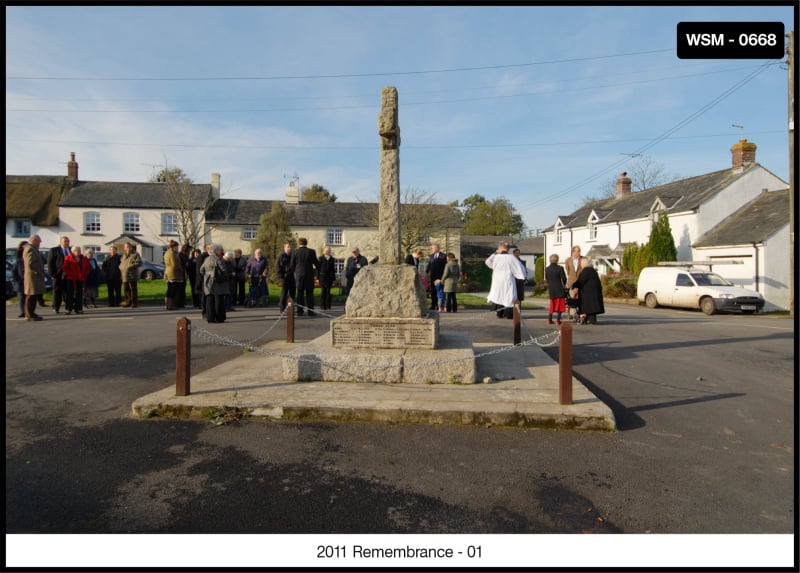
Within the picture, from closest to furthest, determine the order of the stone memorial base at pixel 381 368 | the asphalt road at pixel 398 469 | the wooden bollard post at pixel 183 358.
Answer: the asphalt road at pixel 398 469 < the wooden bollard post at pixel 183 358 < the stone memorial base at pixel 381 368

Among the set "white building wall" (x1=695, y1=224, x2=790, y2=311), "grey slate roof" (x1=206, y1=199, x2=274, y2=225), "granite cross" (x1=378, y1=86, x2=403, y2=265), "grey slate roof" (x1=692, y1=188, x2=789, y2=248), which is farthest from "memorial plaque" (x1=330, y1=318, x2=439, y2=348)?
"grey slate roof" (x1=206, y1=199, x2=274, y2=225)

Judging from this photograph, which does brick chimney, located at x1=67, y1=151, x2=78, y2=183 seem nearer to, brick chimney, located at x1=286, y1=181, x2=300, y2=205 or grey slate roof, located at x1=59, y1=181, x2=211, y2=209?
grey slate roof, located at x1=59, y1=181, x2=211, y2=209

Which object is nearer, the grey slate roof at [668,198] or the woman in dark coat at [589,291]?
the woman in dark coat at [589,291]

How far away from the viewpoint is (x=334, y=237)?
42875mm

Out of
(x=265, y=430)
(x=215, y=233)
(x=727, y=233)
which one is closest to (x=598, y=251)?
(x=727, y=233)

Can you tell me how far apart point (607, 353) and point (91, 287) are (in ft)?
48.3

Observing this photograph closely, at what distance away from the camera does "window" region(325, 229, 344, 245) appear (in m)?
42.7

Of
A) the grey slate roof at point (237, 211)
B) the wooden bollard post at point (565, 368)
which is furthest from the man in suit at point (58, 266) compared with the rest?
the grey slate roof at point (237, 211)

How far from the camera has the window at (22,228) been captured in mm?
41062

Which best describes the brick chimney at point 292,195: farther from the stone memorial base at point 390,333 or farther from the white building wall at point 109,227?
the stone memorial base at point 390,333

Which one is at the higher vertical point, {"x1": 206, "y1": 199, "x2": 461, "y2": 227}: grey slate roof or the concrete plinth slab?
{"x1": 206, "y1": 199, "x2": 461, "y2": 227}: grey slate roof

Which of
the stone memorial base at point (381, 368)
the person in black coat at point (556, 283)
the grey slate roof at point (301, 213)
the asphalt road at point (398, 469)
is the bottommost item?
the asphalt road at point (398, 469)

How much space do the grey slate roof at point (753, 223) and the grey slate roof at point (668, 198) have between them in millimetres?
1811

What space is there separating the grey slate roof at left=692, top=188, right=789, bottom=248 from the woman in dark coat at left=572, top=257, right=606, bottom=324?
16772 mm
